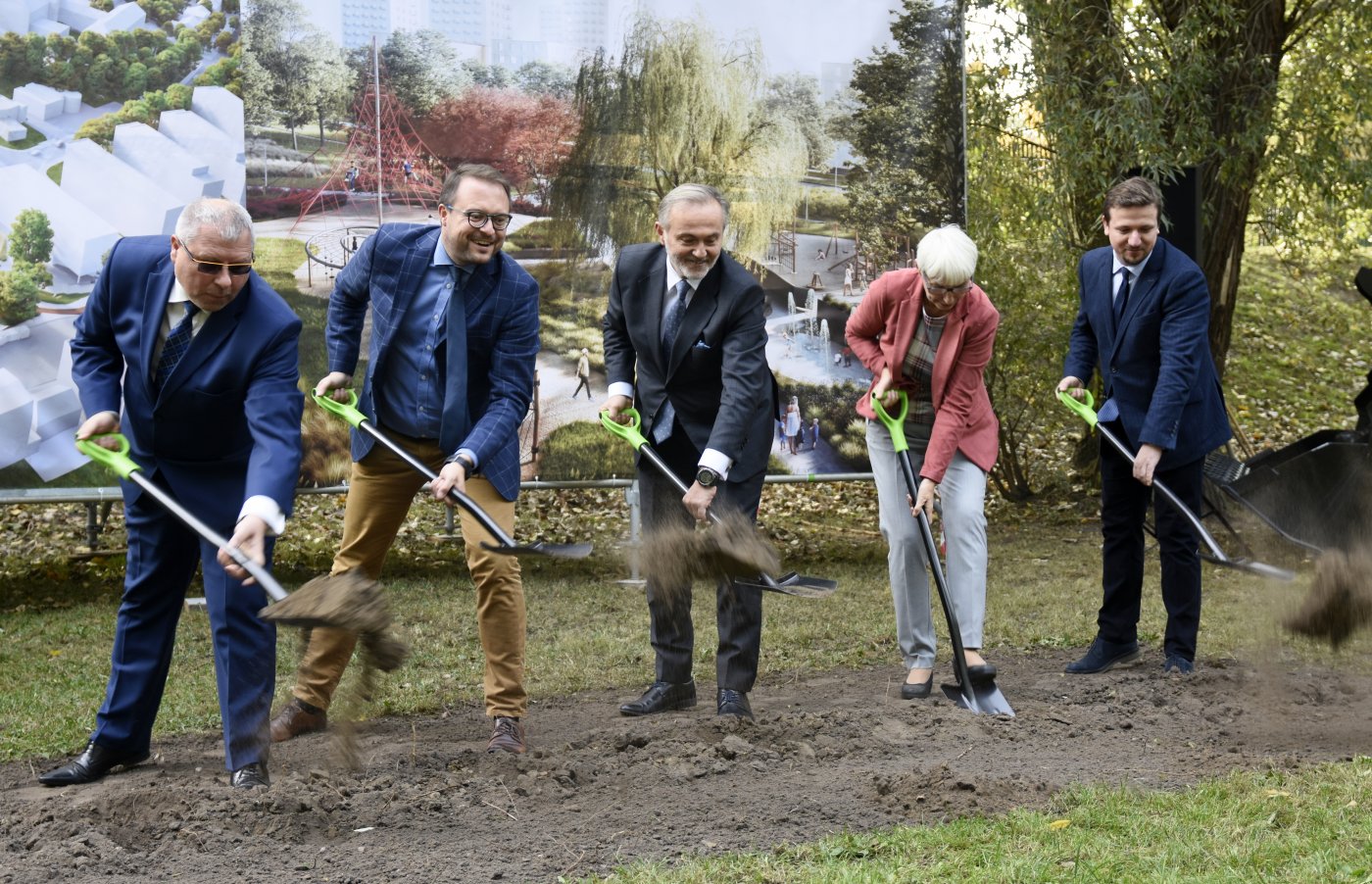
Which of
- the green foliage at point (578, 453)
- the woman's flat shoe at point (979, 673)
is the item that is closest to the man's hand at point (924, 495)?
the woman's flat shoe at point (979, 673)

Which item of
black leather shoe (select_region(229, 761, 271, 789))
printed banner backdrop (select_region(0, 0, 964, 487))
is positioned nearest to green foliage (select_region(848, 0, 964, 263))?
printed banner backdrop (select_region(0, 0, 964, 487))

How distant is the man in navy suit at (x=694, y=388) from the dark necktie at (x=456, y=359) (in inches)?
22.0

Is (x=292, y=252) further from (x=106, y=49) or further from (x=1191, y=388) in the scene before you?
(x=1191, y=388)

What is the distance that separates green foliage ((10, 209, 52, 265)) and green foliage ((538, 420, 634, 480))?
2843 millimetres

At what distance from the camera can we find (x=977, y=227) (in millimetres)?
10227

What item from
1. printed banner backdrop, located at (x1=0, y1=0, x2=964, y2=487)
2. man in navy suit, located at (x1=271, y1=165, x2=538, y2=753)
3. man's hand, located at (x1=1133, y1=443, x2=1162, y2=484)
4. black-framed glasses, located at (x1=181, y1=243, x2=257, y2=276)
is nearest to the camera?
black-framed glasses, located at (x1=181, y1=243, x2=257, y2=276)

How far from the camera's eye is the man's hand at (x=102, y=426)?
3.92 metres

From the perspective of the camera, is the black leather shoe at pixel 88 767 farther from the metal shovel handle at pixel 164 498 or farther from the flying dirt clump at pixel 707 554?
the flying dirt clump at pixel 707 554

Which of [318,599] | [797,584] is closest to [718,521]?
[797,584]

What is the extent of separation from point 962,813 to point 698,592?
13.3 ft

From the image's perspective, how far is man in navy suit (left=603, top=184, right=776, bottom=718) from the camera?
15.1ft

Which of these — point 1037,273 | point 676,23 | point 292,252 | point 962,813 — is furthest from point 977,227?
point 962,813

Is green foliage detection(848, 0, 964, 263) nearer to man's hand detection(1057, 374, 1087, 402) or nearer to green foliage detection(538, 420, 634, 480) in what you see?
green foliage detection(538, 420, 634, 480)

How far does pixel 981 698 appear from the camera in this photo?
5062 millimetres
